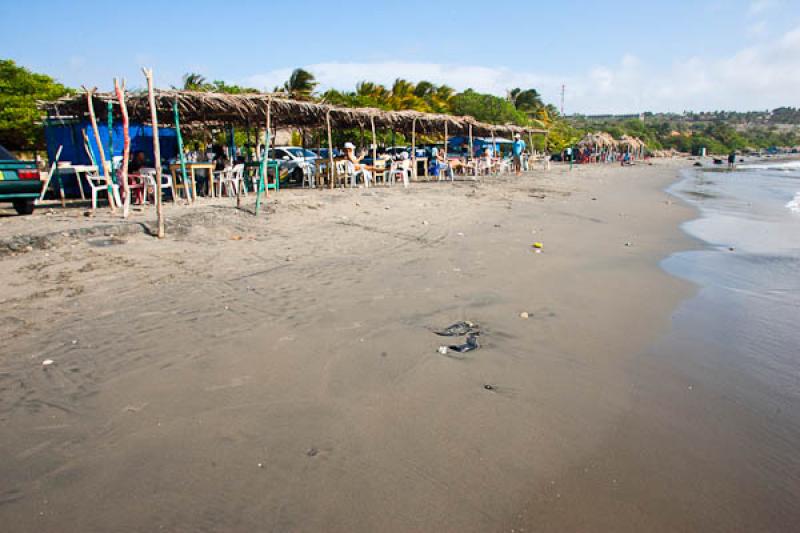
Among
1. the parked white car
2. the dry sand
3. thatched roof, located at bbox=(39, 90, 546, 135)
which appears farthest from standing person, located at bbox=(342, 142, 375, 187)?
the dry sand

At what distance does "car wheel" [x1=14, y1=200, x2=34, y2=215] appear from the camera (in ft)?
29.3

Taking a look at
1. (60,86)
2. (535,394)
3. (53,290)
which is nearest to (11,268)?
(53,290)

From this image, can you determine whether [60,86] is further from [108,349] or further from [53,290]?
[108,349]

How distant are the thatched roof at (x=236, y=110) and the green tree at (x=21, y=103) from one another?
8197mm

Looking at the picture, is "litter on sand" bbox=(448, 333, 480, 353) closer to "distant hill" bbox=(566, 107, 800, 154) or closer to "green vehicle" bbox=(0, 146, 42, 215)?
"green vehicle" bbox=(0, 146, 42, 215)

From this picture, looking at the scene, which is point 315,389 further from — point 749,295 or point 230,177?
point 230,177

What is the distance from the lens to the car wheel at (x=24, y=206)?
8945 millimetres

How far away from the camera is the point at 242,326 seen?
4.13m

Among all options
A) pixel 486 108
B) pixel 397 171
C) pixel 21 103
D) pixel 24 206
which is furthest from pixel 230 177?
pixel 486 108

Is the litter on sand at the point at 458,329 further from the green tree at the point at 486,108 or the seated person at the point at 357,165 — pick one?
the green tree at the point at 486,108

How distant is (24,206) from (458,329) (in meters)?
8.79

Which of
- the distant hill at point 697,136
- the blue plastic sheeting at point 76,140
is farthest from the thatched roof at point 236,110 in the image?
the distant hill at point 697,136

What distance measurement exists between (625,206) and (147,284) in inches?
504

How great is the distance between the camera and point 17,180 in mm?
8586
